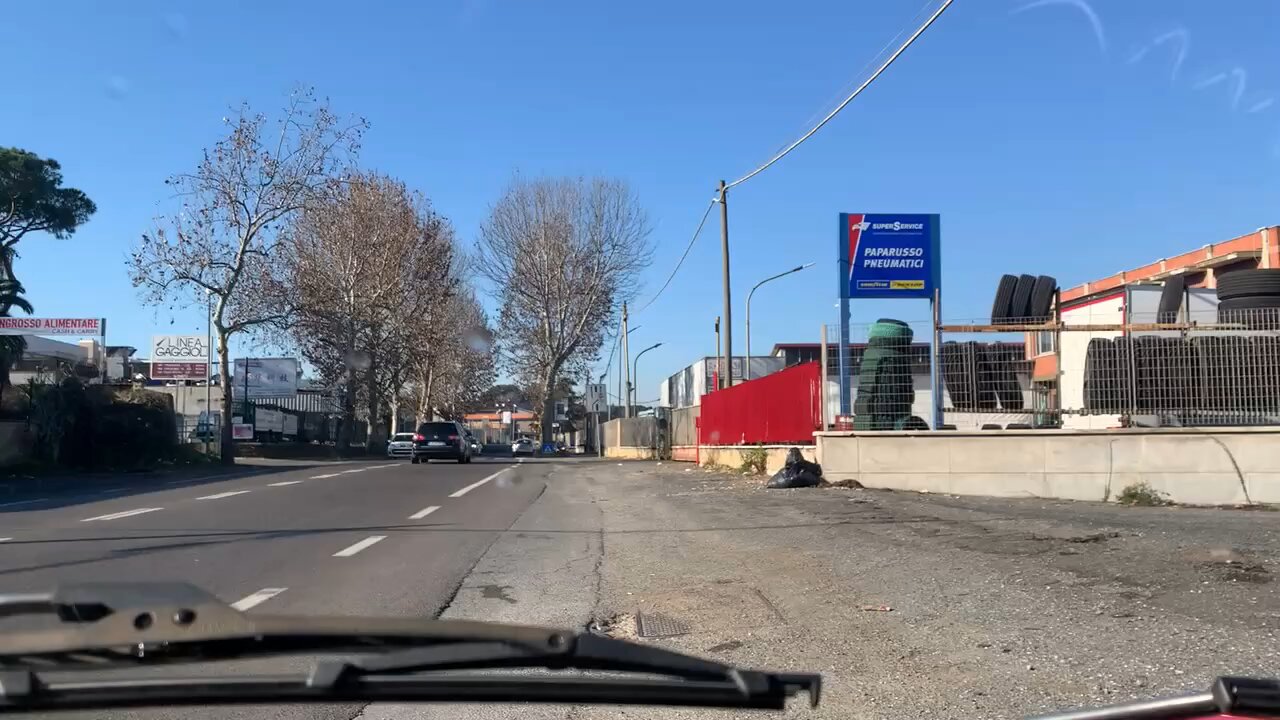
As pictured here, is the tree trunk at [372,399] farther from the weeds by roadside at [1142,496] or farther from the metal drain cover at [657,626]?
the metal drain cover at [657,626]

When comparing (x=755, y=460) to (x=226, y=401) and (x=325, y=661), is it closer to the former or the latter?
(x=325, y=661)

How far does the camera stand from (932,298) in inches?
619

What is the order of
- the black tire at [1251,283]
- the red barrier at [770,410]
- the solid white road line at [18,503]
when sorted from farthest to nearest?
the red barrier at [770,410], the black tire at [1251,283], the solid white road line at [18,503]

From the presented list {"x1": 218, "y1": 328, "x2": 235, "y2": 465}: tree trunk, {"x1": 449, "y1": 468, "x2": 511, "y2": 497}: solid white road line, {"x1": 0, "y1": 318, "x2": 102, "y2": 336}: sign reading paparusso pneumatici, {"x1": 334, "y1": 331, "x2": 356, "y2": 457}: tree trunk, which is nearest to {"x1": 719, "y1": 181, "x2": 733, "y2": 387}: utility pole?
{"x1": 449, "y1": 468, "x2": 511, "y2": 497}: solid white road line

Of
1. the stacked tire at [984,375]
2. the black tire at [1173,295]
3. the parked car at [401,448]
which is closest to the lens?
the stacked tire at [984,375]

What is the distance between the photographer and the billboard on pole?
63.1 meters

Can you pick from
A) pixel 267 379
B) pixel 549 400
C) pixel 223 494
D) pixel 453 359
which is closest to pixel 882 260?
pixel 223 494

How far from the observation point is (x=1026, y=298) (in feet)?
53.0

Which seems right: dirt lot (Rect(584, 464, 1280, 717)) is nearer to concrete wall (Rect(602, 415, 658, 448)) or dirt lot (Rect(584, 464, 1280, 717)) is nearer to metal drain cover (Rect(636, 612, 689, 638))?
metal drain cover (Rect(636, 612, 689, 638))

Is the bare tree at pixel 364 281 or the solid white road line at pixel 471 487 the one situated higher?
the bare tree at pixel 364 281

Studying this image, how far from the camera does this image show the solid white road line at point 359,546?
9829 millimetres

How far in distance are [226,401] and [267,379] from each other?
1484 inches

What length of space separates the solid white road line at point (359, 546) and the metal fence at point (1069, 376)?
797 cm

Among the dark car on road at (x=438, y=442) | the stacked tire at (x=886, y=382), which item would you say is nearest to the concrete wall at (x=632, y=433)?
the dark car on road at (x=438, y=442)
